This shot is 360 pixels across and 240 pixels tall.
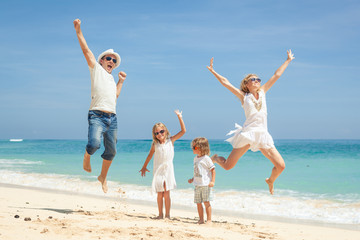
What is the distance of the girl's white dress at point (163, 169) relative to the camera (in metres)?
6.43

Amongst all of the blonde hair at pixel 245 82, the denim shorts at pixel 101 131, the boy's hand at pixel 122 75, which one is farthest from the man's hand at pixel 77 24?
the blonde hair at pixel 245 82

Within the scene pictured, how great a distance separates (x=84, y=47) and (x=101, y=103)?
3.27 feet

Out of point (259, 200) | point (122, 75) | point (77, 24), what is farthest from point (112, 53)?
point (259, 200)

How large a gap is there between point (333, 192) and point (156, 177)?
23.4ft

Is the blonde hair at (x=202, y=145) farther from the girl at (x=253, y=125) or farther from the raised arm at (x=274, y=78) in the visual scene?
the raised arm at (x=274, y=78)

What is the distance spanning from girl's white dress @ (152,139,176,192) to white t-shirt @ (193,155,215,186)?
47 centimetres

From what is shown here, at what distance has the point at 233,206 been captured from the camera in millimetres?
8992

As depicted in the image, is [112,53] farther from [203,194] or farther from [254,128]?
[203,194]

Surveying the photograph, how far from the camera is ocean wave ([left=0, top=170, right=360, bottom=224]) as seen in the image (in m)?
8.09

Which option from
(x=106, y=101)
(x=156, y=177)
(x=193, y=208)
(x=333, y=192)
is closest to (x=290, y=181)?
(x=333, y=192)

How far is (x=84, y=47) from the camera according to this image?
6301mm

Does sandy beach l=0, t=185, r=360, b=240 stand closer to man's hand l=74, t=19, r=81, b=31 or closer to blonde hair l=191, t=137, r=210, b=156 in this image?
blonde hair l=191, t=137, r=210, b=156

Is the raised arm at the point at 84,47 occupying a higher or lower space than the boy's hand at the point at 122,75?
higher

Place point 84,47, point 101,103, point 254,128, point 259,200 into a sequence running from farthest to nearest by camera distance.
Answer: point 259,200, point 84,47, point 101,103, point 254,128
